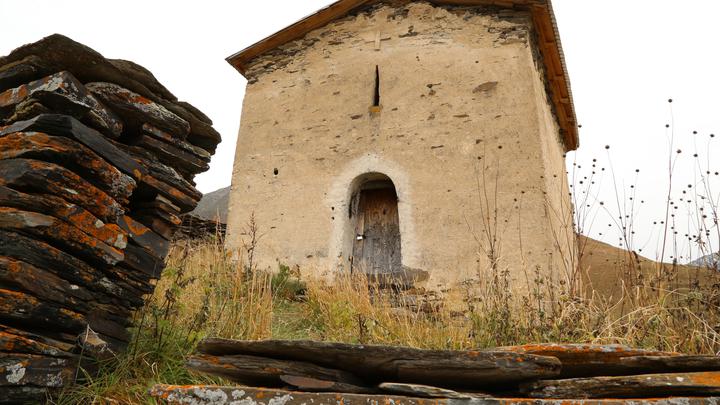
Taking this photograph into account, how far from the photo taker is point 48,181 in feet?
8.75

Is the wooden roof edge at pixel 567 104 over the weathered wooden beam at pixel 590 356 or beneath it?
over

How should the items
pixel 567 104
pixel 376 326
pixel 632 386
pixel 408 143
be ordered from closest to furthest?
pixel 632 386 < pixel 376 326 < pixel 408 143 < pixel 567 104

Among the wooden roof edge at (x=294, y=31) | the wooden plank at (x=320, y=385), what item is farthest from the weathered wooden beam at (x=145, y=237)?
the wooden roof edge at (x=294, y=31)

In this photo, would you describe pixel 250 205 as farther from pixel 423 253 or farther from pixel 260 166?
pixel 423 253

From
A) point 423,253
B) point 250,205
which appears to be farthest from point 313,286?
point 250,205

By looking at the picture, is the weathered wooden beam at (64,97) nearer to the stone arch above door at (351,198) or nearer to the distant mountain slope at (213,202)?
the stone arch above door at (351,198)

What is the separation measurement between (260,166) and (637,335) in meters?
5.95

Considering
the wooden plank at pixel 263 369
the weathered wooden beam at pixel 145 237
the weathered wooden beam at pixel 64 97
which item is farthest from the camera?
the weathered wooden beam at pixel 145 237

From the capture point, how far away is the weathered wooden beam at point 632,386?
5.69ft

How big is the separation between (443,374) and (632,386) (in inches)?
26.3

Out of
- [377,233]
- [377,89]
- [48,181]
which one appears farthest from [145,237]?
[377,89]

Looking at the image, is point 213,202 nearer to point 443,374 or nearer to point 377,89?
point 377,89

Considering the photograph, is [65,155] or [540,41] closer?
[65,155]

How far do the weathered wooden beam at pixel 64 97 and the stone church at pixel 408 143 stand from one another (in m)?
3.83
